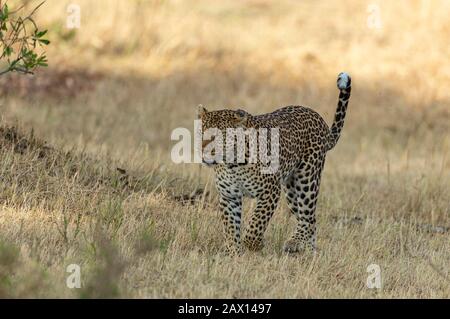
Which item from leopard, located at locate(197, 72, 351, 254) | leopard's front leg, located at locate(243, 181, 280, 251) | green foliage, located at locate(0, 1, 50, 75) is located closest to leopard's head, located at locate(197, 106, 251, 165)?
leopard, located at locate(197, 72, 351, 254)

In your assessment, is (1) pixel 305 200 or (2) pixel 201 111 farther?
(1) pixel 305 200

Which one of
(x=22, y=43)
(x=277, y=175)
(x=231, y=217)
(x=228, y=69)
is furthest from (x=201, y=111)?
(x=228, y=69)

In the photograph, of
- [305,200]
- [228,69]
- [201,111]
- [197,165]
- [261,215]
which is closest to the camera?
[201,111]

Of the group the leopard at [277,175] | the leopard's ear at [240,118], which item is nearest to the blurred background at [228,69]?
the leopard at [277,175]

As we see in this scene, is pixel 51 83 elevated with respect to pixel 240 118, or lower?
elevated

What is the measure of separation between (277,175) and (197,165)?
498cm

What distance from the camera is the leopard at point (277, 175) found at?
29.3 feet

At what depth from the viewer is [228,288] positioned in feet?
26.3

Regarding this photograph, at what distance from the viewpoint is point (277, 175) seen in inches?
364

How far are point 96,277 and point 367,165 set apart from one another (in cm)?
959

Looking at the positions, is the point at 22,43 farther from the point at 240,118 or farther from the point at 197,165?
the point at 197,165

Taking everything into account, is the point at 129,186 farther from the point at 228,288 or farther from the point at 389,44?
the point at 389,44

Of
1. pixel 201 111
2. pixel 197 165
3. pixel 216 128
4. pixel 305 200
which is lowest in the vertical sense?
pixel 305 200

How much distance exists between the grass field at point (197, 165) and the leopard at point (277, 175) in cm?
23
